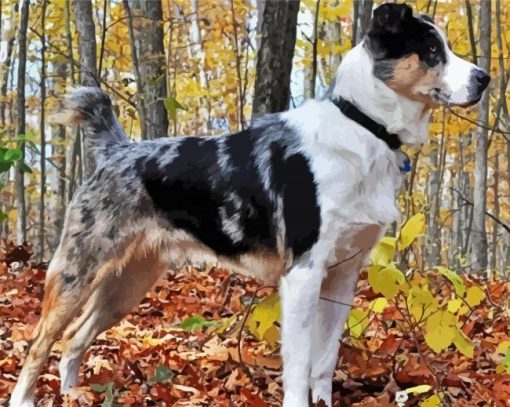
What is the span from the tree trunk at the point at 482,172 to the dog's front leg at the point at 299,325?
877 cm

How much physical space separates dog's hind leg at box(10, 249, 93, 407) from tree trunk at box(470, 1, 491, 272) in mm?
8899

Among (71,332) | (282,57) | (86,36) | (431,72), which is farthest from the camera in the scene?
(86,36)

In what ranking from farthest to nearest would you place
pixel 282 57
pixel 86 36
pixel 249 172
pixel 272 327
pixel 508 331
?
1. pixel 86 36
2. pixel 282 57
3. pixel 508 331
4. pixel 272 327
5. pixel 249 172

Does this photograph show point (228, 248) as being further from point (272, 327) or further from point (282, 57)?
point (282, 57)

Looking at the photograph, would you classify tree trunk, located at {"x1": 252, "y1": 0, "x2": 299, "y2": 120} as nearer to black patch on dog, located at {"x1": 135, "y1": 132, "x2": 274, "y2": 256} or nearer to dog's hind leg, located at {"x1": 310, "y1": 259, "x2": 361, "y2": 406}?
black patch on dog, located at {"x1": 135, "y1": 132, "x2": 274, "y2": 256}

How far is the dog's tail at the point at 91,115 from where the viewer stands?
4586 mm

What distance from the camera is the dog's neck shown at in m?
3.90

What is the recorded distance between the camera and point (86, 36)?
9.90 m

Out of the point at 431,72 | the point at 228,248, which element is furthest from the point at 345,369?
the point at 431,72

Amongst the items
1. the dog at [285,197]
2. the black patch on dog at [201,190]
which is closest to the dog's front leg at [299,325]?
the dog at [285,197]

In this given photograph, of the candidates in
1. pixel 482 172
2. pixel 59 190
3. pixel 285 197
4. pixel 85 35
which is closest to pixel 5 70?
pixel 59 190

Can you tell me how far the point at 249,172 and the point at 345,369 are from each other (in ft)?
4.61

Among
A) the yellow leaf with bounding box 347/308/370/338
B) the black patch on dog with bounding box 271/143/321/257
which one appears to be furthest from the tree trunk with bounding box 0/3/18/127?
the black patch on dog with bounding box 271/143/321/257

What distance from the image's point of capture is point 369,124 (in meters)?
3.93
